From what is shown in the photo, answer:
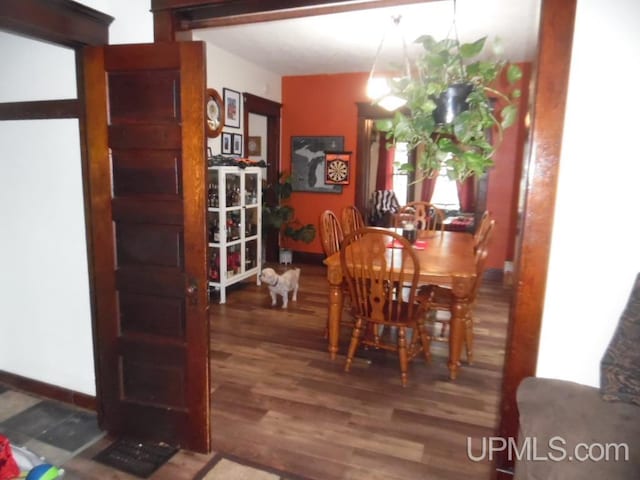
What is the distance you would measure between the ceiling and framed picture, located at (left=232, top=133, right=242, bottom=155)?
2.99 feet

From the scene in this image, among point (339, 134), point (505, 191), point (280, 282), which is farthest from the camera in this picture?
point (339, 134)

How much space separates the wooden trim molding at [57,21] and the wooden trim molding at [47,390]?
184 cm

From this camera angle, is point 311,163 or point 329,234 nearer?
point 329,234

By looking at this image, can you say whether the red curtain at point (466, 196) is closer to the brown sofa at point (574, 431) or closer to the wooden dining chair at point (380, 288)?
the wooden dining chair at point (380, 288)

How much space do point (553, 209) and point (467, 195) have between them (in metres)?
5.74

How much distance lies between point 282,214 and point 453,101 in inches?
158

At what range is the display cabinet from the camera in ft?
13.8

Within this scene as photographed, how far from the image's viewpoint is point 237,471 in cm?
193

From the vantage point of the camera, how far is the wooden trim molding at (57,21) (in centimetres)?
155

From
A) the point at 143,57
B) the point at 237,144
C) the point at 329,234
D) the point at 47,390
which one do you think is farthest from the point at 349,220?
the point at 47,390

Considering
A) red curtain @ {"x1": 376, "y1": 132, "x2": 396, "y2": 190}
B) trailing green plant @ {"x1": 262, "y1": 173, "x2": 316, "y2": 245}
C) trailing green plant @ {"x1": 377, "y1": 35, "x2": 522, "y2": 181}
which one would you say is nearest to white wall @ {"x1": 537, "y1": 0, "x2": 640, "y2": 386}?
trailing green plant @ {"x1": 377, "y1": 35, "x2": 522, "y2": 181}

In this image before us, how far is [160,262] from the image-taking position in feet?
6.36

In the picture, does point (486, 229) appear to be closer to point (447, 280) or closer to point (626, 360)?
point (447, 280)

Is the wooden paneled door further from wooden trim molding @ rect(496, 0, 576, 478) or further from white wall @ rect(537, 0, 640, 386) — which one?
white wall @ rect(537, 0, 640, 386)
